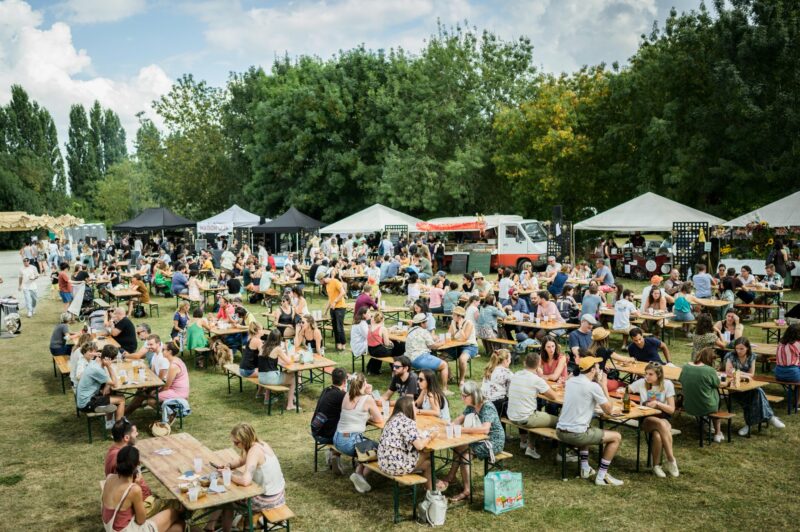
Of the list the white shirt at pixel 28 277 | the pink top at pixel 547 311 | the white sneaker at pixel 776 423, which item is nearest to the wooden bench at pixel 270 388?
the pink top at pixel 547 311

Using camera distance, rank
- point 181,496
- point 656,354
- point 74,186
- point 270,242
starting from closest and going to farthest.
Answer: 1. point 181,496
2. point 656,354
3. point 270,242
4. point 74,186

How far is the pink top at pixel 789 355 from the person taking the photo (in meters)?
9.41

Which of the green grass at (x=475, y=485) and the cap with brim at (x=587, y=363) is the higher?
the cap with brim at (x=587, y=363)

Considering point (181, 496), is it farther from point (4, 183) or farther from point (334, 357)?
point (4, 183)

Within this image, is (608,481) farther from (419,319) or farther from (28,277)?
(28,277)

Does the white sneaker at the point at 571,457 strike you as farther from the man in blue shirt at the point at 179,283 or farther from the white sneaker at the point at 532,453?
the man in blue shirt at the point at 179,283

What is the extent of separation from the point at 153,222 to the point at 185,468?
25.2 meters

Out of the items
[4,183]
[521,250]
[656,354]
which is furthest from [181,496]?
[4,183]

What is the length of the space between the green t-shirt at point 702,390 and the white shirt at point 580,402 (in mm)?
1632

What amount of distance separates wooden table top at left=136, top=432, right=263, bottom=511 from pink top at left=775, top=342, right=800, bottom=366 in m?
7.60

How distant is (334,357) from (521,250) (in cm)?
1463

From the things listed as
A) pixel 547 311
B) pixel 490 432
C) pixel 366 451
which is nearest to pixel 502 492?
pixel 490 432

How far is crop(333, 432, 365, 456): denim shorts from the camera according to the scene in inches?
288

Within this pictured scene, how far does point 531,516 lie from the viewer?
668 centimetres
